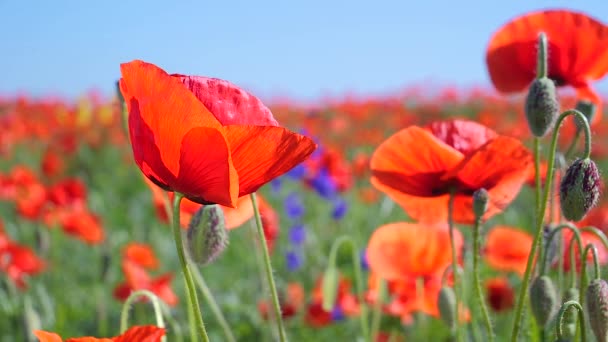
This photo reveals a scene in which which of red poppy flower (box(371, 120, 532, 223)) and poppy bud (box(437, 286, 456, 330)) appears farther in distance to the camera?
poppy bud (box(437, 286, 456, 330))

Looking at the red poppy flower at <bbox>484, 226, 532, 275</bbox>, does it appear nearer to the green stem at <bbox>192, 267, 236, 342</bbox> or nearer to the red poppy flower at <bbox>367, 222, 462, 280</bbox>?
the red poppy flower at <bbox>367, 222, 462, 280</bbox>

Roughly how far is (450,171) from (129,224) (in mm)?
4069

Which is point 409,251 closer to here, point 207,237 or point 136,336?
point 207,237

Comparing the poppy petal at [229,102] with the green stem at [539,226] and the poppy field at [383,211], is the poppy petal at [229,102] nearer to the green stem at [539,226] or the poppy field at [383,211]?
the poppy field at [383,211]

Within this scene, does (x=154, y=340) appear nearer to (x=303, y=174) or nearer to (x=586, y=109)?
(x=586, y=109)

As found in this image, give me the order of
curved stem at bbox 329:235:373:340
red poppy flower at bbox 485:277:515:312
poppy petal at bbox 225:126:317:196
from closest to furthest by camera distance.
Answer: poppy petal at bbox 225:126:317:196 → curved stem at bbox 329:235:373:340 → red poppy flower at bbox 485:277:515:312

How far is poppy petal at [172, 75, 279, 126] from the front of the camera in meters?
0.70

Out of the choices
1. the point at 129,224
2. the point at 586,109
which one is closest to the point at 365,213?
the point at 129,224

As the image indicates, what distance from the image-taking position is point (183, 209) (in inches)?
42.2

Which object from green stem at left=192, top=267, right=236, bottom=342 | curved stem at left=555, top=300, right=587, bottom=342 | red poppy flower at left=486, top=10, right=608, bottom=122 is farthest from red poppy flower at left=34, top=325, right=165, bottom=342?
red poppy flower at left=486, top=10, right=608, bottom=122

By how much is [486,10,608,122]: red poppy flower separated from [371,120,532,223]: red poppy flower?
0.37ft

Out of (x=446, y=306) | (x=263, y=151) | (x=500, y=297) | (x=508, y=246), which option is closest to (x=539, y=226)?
(x=263, y=151)

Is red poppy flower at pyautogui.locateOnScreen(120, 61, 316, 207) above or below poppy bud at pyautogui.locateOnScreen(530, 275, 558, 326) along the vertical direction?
above

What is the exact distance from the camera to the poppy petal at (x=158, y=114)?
65 centimetres
